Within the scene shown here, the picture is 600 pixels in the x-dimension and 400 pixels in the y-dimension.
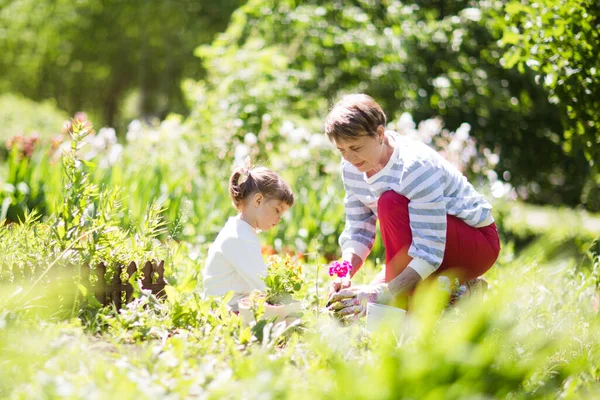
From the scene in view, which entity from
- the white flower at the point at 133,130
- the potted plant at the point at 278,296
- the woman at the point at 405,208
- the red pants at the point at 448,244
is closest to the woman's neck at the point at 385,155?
the woman at the point at 405,208

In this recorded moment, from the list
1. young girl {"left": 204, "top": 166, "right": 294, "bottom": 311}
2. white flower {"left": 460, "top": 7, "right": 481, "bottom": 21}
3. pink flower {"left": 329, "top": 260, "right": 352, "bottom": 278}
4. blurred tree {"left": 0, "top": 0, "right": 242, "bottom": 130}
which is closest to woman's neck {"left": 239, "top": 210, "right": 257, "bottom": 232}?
young girl {"left": 204, "top": 166, "right": 294, "bottom": 311}

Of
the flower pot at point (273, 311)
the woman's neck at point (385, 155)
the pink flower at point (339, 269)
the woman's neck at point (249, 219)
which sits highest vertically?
the woman's neck at point (385, 155)

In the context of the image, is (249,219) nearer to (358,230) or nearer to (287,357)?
(358,230)

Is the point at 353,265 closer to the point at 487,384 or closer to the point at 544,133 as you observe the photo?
the point at 487,384

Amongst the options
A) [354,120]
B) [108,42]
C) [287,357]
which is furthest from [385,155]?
[108,42]

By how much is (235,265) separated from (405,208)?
31.3 inches

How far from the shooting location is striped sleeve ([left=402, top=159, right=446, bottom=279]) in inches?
115

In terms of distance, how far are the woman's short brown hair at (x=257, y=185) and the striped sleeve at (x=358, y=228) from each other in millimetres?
365

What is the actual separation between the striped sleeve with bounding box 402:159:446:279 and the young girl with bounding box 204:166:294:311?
2.05ft

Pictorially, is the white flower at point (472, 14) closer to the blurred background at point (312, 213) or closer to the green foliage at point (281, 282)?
the blurred background at point (312, 213)

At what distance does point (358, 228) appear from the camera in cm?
349

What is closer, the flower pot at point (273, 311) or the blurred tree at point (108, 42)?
the flower pot at point (273, 311)

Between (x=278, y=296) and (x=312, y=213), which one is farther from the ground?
(x=278, y=296)

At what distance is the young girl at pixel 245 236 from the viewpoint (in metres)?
3.09
